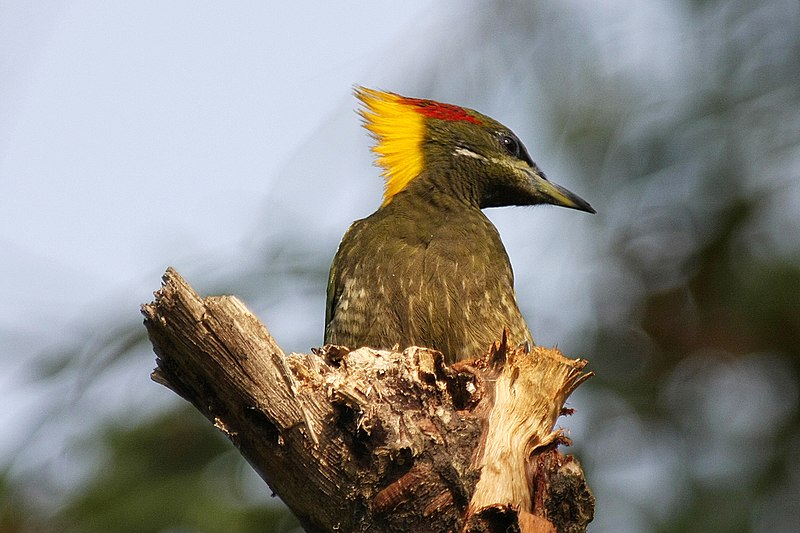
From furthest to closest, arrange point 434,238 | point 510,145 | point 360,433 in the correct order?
1. point 510,145
2. point 434,238
3. point 360,433

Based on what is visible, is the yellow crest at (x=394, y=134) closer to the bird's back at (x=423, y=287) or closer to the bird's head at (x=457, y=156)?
the bird's head at (x=457, y=156)

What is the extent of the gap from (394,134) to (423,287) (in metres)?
1.38

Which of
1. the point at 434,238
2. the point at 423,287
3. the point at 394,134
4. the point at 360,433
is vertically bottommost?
the point at 360,433

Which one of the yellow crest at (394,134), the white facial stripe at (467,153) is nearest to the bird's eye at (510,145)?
the white facial stripe at (467,153)

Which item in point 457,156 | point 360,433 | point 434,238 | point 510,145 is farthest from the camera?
point 510,145

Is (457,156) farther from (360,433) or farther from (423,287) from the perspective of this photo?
(360,433)

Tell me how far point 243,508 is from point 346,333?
6.80ft

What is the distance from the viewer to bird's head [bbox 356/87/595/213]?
5957 millimetres

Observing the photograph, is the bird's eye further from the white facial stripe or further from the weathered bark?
the weathered bark

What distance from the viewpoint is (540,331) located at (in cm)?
742

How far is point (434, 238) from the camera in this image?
5.34m

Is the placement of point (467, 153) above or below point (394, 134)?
below

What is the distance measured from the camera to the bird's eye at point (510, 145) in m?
6.12

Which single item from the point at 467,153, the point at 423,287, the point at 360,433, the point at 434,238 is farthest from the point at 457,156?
the point at 360,433
